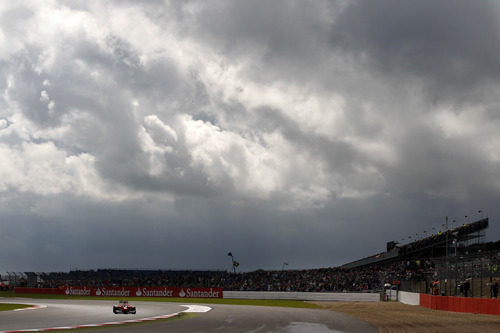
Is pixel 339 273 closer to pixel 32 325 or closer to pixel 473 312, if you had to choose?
pixel 473 312

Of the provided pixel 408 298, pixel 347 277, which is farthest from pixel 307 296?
pixel 408 298

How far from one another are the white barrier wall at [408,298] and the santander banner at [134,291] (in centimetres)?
2274

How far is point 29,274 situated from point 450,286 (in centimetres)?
5971

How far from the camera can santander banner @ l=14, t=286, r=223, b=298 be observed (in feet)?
211

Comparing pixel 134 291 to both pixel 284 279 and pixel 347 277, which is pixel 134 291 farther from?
pixel 347 277

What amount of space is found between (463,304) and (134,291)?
4738cm

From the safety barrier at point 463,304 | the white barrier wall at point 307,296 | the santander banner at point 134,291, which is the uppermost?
the safety barrier at point 463,304

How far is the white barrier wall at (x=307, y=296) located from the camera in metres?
50.9

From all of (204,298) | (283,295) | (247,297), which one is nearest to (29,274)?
(204,298)

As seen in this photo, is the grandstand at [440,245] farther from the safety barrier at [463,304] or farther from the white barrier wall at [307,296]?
the safety barrier at [463,304]

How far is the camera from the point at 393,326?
22.4 meters

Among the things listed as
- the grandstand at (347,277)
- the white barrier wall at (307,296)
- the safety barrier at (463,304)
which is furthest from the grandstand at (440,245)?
the safety barrier at (463,304)

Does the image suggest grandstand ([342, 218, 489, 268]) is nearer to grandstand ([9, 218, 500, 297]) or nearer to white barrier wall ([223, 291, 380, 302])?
grandstand ([9, 218, 500, 297])

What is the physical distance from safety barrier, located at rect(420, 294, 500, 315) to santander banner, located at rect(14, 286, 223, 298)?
31.5m
